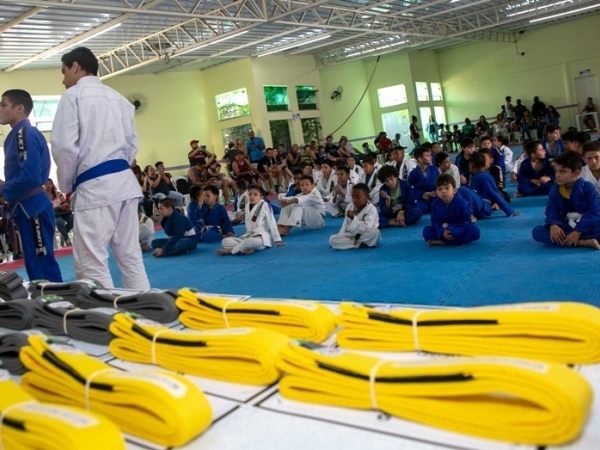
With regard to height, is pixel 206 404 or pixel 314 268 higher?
pixel 206 404

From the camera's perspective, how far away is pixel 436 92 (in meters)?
22.5

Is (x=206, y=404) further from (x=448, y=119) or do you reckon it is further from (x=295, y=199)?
(x=448, y=119)

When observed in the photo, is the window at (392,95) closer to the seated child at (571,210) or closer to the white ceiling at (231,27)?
the white ceiling at (231,27)

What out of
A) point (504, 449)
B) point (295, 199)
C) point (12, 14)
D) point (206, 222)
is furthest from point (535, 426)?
point (12, 14)

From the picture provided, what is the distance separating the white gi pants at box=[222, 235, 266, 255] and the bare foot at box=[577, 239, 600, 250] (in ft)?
11.0

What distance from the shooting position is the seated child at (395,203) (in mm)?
6719

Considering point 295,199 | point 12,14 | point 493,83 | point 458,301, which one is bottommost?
point 458,301

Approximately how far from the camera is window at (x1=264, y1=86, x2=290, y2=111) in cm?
1764

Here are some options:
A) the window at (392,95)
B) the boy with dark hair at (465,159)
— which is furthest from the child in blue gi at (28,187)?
the window at (392,95)

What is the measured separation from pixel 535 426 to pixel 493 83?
22713 mm

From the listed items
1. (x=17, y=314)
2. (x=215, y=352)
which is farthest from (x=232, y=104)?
(x=215, y=352)

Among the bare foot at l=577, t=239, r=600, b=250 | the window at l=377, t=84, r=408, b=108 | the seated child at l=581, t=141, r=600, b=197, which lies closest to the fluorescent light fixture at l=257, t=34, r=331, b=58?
the window at l=377, t=84, r=408, b=108

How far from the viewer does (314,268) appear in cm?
507

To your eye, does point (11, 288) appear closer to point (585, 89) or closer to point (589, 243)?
point (589, 243)
